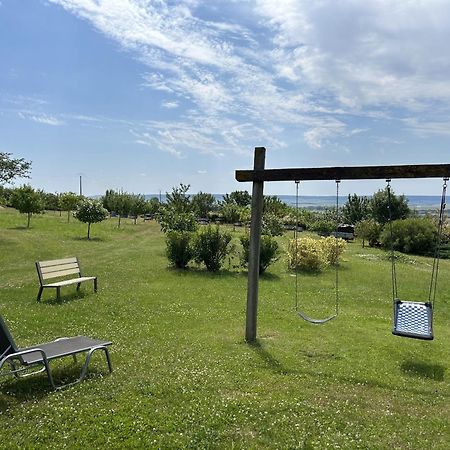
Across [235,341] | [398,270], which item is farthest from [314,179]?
[398,270]

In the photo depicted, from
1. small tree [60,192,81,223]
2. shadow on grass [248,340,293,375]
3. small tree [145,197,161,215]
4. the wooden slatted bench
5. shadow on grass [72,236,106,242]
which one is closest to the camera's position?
shadow on grass [248,340,293,375]

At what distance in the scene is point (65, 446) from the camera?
3.58 m

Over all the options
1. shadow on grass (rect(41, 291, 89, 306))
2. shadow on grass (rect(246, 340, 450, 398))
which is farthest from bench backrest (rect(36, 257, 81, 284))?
shadow on grass (rect(246, 340, 450, 398))

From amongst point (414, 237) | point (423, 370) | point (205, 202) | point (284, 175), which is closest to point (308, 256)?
point (284, 175)

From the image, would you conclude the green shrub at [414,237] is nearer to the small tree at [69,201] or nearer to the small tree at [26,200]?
the small tree at [26,200]

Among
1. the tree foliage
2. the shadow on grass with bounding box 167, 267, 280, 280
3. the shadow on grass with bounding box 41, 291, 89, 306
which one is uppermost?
the tree foliage

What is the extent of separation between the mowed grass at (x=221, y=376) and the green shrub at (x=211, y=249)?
241 centimetres

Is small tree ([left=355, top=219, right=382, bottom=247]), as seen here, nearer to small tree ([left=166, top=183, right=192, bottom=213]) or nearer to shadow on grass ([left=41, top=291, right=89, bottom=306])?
small tree ([left=166, top=183, right=192, bottom=213])

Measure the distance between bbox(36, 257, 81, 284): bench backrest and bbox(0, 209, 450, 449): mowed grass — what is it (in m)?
0.48

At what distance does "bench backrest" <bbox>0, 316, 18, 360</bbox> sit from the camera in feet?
14.8

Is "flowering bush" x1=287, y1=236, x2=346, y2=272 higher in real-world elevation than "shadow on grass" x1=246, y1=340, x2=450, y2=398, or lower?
higher

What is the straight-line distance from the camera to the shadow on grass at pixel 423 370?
5.70 metres

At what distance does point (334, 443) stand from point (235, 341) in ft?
10.1

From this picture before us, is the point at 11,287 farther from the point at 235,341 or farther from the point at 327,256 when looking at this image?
the point at 327,256
